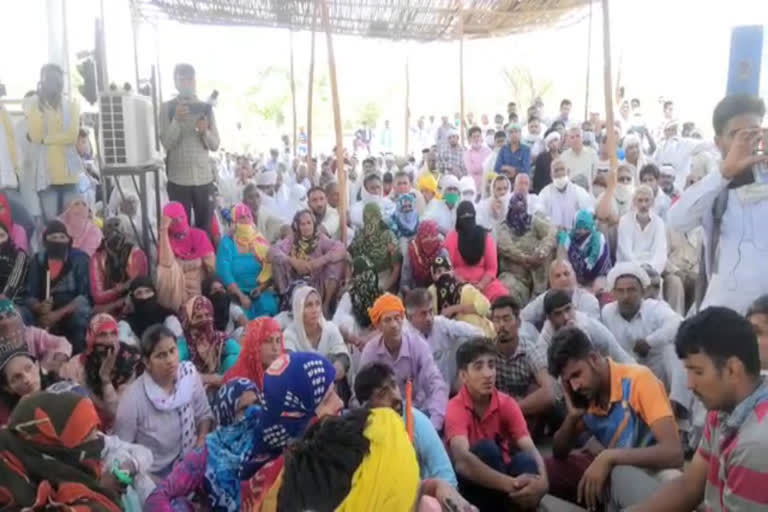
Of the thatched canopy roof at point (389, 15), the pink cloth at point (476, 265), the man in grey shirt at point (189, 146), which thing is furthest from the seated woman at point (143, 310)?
the thatched canopy roof at point (389, 15)

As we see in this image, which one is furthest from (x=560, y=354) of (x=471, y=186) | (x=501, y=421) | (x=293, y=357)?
(x=471, y=186)

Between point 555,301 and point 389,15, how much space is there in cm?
706

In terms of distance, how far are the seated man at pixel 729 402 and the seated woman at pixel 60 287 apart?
3.42m

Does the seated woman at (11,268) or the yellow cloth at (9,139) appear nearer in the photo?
the seated woman at (11,268)

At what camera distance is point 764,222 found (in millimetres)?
2580

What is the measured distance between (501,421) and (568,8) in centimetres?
846

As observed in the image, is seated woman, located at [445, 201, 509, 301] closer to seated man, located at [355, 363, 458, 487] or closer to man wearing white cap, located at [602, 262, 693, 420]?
man wearing white cap, located at [602, 262, 693, 420]

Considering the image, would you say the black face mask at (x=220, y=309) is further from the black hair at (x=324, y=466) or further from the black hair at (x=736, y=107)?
the black hair at (x=736, y=107)

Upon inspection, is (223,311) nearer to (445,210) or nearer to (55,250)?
(55,250)

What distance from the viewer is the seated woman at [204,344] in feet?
12.6

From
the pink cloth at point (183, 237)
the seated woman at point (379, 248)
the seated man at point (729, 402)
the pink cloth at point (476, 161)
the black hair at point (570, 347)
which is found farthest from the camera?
the pink cloth at point (476, 161)

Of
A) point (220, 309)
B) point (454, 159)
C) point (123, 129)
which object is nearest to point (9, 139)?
point (123, 129)

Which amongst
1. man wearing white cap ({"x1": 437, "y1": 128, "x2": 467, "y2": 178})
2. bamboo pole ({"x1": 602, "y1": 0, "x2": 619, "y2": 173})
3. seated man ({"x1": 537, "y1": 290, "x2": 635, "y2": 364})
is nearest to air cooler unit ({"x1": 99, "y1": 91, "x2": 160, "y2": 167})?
seated man ({"x1": 537, "y1": 290, "x2": 635, "y2": 364})

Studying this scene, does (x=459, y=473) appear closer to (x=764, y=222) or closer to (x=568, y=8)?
(x=764, y=222)
